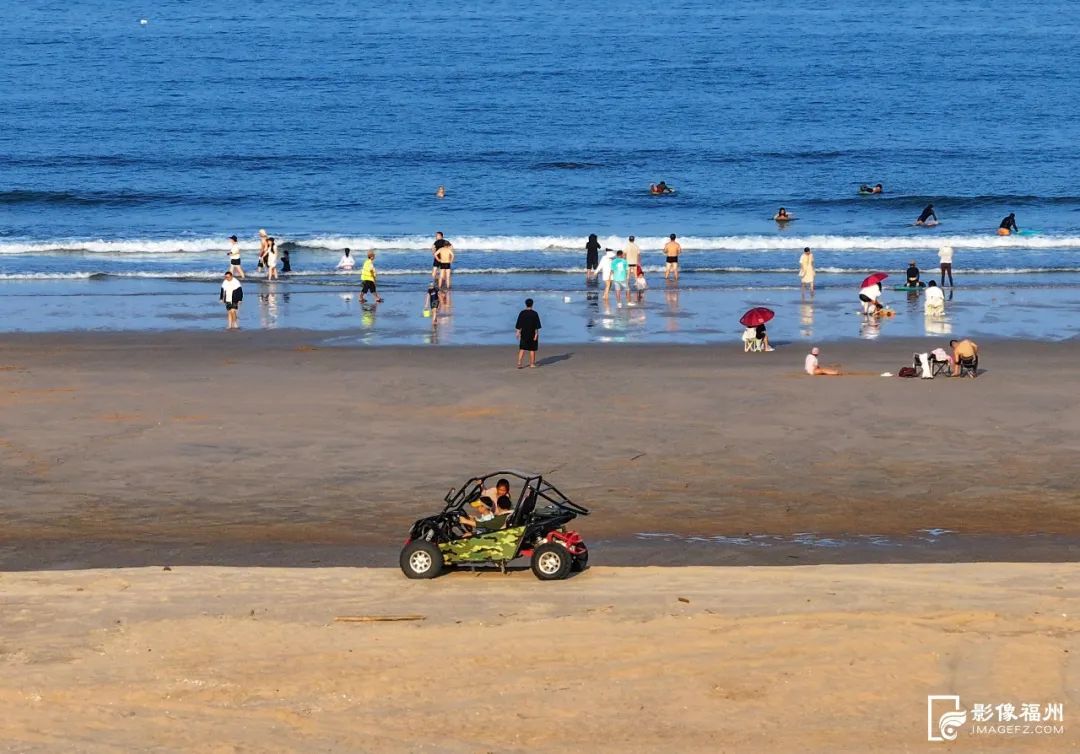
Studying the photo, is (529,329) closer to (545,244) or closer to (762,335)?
(762,335)

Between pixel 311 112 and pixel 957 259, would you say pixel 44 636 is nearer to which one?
pixel 957 259

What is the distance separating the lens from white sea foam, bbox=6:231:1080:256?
1791 inches

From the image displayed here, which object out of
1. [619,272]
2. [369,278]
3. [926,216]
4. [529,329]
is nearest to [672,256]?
[619,272]

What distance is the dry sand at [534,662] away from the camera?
10.9 meters

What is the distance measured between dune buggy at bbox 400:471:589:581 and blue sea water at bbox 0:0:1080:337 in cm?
2151

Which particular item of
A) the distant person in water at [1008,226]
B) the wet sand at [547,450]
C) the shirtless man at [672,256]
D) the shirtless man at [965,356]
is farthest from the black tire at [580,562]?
the distant person in water at [1008,226]

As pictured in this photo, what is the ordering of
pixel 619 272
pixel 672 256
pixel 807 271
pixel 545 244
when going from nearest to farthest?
pixel 619 272 → pixel 807 271 → pixel 672 256 → pixel 545 244

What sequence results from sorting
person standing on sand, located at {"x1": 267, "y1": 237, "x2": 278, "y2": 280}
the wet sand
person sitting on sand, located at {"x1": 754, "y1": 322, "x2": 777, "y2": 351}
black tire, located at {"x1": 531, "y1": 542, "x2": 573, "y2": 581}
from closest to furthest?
black tire, located at {"x1": 531, "y1": 542, "x2": 573, "y2": 581}, the wet sand, person sitting on sand, located at {"x1": 754, "y1": 322, "x2": 777, "y2": 351}, person standing on sand, located at {"x1": 267, "y1": 237, "x2": 278, "y2": 280}

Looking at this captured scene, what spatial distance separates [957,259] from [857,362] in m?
18.9

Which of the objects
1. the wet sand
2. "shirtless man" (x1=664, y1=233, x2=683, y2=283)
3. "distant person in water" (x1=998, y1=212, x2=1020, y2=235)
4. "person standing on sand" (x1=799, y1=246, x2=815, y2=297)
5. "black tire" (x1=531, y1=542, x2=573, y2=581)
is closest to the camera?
"black tire" (x1=531, y1=542, x2=573, y2=581)

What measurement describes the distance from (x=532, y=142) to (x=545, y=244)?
21.4 metres

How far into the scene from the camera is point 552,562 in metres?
14.7

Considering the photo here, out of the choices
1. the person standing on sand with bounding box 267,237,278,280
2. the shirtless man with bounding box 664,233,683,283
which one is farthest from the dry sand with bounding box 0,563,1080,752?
the person standing on sand with bounding box 267,237,278,280

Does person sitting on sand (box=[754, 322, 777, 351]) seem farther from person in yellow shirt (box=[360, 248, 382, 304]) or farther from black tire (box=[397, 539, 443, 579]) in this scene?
black tire (box=[397, 539, 443, 579])
